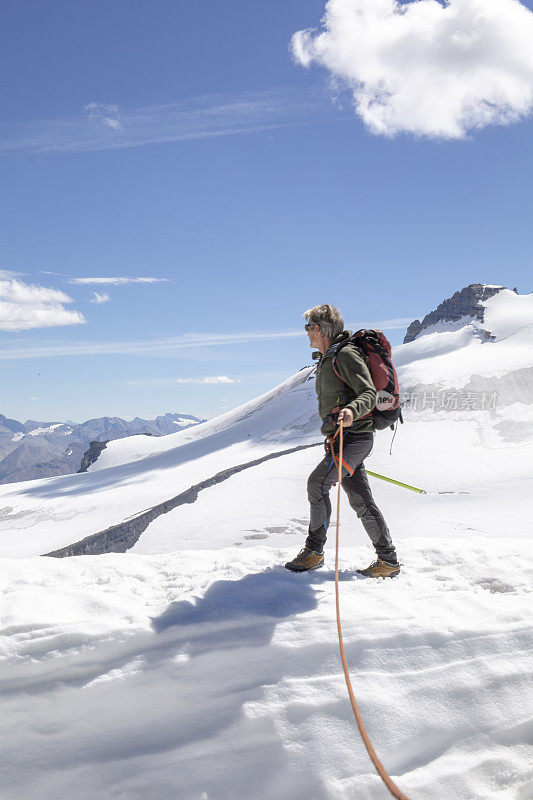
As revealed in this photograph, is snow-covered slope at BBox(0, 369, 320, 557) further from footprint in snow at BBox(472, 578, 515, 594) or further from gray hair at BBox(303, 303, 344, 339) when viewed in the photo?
footprint in snow at BBox(472, 578, 515, 594)

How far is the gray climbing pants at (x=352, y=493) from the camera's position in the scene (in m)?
5.19

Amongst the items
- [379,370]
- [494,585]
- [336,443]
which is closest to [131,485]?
[336,443]

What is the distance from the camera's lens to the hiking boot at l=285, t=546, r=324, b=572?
5555 millimetres

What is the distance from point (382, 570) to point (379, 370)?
222 cm

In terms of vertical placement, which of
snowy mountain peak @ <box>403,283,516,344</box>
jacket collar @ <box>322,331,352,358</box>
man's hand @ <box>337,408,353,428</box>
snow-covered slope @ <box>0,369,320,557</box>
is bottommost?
snow-covered slope @ <box>0,369,320,557</box>

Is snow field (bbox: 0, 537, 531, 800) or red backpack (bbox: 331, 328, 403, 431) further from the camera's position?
red backpack (bbox: 331, 328, 403, 431)

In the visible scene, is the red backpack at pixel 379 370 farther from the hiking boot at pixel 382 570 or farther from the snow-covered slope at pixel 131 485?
the snow-covered slope at pixel 131 485

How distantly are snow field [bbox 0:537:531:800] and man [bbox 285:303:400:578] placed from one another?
71cm

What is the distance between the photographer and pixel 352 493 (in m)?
5.37

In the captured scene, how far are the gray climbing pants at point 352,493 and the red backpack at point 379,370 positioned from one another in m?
0.27

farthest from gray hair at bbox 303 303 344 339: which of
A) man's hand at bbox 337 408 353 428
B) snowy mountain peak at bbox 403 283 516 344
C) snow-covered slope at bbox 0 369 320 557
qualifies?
snowy mountain peak at bbox 403 283 516 344

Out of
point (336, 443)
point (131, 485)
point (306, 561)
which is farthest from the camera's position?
point (131, 485)

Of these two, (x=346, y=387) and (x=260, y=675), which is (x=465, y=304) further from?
(x=260, y=675)

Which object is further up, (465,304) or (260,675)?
(465,304)
